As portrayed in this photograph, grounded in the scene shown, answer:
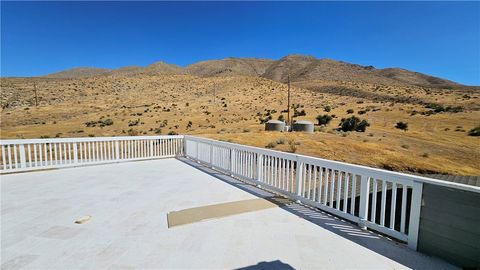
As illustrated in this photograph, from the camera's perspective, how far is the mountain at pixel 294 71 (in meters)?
72.8

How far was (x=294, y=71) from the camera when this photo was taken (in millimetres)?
86438

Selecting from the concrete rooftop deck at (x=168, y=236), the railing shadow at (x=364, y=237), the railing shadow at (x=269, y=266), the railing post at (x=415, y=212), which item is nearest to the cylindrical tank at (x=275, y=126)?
the concrete rooftop deck at (x=168, y=236)

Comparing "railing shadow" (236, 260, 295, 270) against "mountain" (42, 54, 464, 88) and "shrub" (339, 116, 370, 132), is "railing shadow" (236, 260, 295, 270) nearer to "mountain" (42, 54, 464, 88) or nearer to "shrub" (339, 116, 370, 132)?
A: "shrub" (339, 116, 370, 132)

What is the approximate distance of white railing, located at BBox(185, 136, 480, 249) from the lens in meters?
2.87

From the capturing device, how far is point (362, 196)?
11.0 ft

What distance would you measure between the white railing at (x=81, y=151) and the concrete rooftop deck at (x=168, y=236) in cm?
198

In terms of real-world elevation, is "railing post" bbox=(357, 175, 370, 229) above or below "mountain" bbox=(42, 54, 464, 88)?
below

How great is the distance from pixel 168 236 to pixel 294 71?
88.5 m

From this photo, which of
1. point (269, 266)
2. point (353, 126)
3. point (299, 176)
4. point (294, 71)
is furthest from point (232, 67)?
point (269, 266)

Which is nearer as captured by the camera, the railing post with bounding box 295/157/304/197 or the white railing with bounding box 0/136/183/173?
the railing post with bounding box 295/157/304/197

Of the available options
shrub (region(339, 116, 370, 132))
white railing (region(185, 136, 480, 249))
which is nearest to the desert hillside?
shrub (region(339, 116, 370, 132))

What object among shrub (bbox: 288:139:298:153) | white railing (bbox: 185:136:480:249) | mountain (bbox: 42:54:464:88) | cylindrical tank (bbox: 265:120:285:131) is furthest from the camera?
mountain (bbox: 42:54:464:88)

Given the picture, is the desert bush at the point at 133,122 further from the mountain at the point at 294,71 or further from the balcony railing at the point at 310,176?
the mountain at the point at 294,71

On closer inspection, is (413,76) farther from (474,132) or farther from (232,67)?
(474,132)
